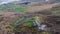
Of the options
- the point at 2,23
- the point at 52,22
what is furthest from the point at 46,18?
the point at 2,23

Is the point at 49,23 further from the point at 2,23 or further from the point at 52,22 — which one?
the point at 2,23

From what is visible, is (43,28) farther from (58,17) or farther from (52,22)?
(58,17)

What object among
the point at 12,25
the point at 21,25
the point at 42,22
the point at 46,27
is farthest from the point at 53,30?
the point at 12,25

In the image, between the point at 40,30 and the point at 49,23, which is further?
the point at 49,23

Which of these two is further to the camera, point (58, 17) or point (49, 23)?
point (58, 17)

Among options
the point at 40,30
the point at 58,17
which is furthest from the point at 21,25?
the point at 58,17

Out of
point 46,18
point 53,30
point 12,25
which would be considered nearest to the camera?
point 53,30

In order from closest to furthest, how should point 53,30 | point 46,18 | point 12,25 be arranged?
point 53,30 → point 12,25 → point 46,18
